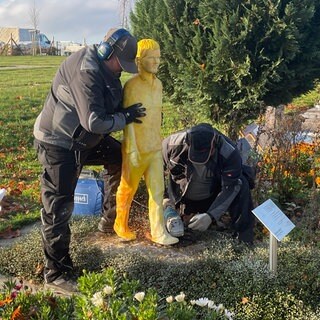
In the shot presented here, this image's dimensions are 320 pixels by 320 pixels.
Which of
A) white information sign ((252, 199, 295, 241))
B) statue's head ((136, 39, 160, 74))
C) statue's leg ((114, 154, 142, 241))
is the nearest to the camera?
white information sign ((252, 199, 295, 241))

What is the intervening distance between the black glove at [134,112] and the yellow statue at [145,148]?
49 mm

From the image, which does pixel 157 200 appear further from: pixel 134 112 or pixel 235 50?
pixel 235 50

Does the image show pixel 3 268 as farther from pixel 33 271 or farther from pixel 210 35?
pixel 210 35

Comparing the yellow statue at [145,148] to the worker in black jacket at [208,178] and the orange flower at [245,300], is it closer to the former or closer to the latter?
the worker in black jacket at [208,178]

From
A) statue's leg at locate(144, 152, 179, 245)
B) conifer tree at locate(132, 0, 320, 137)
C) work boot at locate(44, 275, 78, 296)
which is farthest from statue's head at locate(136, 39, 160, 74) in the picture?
work boot at locate(44, 275, 78, 296)

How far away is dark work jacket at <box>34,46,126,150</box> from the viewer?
3.53m

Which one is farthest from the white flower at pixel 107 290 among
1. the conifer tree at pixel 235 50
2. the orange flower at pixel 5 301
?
the conifer tree at pixel 235 50

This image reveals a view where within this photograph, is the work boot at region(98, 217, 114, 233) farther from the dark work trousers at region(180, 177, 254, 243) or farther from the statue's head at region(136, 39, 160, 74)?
the statue's head at region(136, 39, 160, 74)

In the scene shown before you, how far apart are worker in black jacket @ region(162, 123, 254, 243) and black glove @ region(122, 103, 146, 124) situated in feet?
2.00

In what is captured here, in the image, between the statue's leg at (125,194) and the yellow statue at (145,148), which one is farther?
the statue's leg at (125,194)

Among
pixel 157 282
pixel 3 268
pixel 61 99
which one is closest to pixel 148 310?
pixel 157 282

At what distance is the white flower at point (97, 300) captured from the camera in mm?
2412

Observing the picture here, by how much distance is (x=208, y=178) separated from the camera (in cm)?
468

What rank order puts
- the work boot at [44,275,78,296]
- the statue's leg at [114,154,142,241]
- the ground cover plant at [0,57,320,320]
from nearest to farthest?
the ground cover plant at [0,57,320,320] → the work boot at [44,275,78,296] → the statue's leg at [114,154,142,241]
